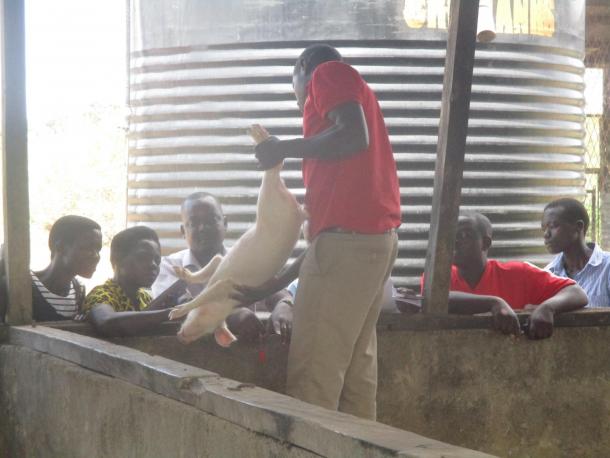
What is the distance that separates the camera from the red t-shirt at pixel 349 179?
3.67 metres

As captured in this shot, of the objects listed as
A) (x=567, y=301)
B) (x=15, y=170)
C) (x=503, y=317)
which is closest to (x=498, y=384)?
(x=503, y=317)

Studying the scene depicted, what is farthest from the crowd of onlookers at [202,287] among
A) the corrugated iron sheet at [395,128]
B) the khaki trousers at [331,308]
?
the corrugated iron sheet at [395,128]

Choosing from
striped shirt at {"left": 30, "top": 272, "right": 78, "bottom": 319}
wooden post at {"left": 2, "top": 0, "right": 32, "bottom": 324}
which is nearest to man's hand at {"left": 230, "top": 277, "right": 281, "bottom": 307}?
wooden post at {"left": 2, "top": 0, "right": 32, "bottom": 324}

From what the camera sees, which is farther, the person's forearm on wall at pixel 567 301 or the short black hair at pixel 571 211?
the short black hair at pixel 571 211

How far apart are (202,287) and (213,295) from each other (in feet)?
3.94

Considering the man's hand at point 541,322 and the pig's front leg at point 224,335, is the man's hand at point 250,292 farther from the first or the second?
the man's hand at point 541,322

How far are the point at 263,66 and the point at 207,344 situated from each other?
87.6 inches

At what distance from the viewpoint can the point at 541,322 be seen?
466 centimetres

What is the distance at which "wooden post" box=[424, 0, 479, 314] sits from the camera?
4.36m

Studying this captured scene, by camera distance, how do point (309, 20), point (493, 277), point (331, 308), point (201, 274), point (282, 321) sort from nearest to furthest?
point (331, 308), point (201, 274), point (282, 321), point (493, 277), point (309, 20)

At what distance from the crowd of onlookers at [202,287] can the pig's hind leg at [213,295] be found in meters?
0.17

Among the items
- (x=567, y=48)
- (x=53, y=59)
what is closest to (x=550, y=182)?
(x=567, y=48)

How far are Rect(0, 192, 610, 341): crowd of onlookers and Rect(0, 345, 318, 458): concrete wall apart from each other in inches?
11.9

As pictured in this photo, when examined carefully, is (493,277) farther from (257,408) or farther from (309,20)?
(257,408)
